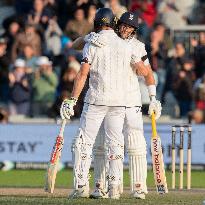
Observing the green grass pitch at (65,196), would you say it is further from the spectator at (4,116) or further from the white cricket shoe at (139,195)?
the spectator at (4,116)

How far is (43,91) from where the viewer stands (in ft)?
74.5

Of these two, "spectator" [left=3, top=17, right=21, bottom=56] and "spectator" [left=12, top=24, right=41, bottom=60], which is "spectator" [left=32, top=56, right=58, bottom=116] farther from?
"spectator" [left=3, top=17, right=21, bottom=56]

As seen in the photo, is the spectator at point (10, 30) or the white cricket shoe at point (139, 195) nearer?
the white cricket shoe at point (139, 195)

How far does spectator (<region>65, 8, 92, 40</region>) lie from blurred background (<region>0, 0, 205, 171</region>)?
2 centimetres

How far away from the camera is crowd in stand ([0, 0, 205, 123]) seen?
22.7m

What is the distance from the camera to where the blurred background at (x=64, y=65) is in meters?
21.4

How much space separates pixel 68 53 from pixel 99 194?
9.73 metres

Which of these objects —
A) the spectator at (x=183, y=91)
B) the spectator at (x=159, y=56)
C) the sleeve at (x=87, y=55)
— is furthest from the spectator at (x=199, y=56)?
the sleeve at (x=87, y=55)

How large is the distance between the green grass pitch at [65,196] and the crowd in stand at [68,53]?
2.00 meters

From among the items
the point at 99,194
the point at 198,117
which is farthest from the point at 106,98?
the point at 198,117

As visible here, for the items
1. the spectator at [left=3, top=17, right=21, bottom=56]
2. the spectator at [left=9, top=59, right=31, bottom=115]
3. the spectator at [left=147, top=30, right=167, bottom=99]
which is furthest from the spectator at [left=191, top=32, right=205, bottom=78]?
the spectator at [left=3, top=17, right=21, bottom=56]

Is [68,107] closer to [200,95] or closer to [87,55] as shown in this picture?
[87,55]

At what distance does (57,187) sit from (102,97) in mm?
3493

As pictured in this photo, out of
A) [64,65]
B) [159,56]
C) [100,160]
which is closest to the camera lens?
[100,160]
